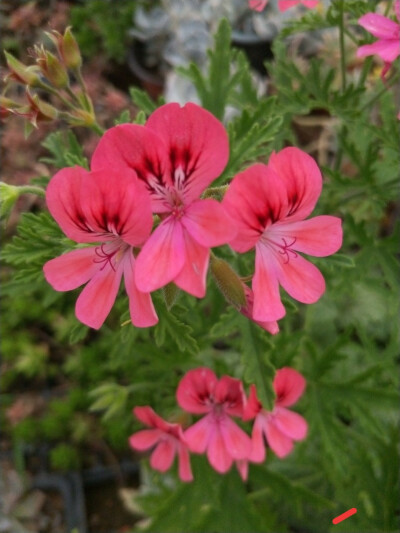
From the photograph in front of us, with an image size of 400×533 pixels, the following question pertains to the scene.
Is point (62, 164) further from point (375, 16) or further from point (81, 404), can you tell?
point (81, 404)

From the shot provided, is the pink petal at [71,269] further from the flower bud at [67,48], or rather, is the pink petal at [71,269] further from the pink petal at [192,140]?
the flower bud at [67,48]

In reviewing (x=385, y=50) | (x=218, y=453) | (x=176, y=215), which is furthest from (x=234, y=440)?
(x=385, y=50)

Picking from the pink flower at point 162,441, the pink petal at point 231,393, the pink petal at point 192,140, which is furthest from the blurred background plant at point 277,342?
the pink petal at point 192,140

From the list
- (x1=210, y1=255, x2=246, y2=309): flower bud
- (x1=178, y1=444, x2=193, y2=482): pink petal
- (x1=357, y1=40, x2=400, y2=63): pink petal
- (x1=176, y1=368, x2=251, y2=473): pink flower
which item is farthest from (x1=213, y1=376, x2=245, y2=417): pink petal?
(x1=357, y1=40, x2=400, y2=63): pink petal

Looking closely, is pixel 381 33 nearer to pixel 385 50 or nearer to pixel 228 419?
pixel 385 50

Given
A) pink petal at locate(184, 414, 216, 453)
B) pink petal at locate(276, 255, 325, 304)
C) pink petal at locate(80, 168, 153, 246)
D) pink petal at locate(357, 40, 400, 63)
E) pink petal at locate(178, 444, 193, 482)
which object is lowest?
pink petal at locate(178, 444, 193, 482)

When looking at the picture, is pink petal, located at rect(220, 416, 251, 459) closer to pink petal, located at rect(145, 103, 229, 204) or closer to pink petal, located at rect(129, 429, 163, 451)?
pink petal, located at rect(129, 429, 163, 451)
